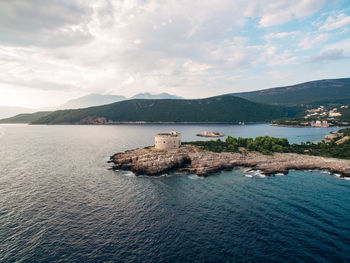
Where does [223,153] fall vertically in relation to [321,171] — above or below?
above

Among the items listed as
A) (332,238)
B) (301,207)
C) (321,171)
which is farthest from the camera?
(321,171)

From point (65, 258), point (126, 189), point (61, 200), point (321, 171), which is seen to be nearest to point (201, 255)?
point (65, 258)

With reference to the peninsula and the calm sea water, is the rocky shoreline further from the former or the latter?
the calm sea water

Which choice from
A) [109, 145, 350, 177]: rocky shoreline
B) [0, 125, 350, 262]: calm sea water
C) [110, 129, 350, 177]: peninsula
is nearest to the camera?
[0, 125, 350, 262]: calm sea water

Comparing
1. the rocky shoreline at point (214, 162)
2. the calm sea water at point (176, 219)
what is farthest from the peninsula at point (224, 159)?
the calm sea water at point (176, 219)

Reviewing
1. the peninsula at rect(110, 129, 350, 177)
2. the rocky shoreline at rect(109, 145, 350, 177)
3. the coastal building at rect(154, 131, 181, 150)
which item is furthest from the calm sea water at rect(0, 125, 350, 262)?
the coastal building at rect(154, 131, 181, 150)

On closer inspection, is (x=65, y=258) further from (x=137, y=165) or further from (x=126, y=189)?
(x=137, y=165)
